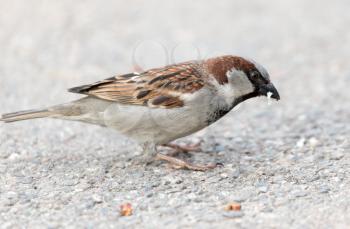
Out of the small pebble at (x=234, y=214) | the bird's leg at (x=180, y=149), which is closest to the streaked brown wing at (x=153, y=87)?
the bird's leg at (x=180, y=149)

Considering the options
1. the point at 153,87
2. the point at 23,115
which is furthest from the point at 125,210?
the point at 23,115

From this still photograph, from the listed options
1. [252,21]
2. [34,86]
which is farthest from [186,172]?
[252,21]

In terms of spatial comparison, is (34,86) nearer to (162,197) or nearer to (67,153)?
(67,153)

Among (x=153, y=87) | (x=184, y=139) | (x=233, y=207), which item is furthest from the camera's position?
(x=184, y=139)

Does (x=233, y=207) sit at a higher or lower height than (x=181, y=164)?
lower

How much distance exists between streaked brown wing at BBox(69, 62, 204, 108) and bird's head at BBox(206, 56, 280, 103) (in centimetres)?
17

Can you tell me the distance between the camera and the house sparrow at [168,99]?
501cm

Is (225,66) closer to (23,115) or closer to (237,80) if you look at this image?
(237,80)

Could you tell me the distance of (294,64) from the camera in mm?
8297

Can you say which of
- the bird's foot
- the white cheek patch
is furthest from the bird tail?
the white cheek patch

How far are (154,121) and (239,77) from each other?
75 centimetres

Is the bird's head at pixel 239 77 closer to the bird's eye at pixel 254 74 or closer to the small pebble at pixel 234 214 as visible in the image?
the bird's eye at pixel 254 74

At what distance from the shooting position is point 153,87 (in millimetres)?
5156

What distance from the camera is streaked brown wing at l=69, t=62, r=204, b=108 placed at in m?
5.05
